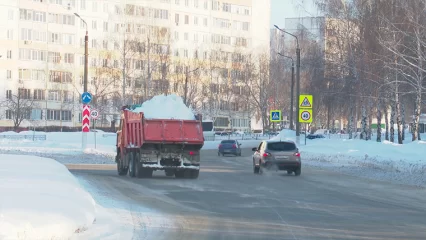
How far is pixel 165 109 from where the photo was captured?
93.1 feet

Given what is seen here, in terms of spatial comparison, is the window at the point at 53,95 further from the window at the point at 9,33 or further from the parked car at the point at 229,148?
the parked car at the point at 229,148

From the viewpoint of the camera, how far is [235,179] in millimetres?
29172

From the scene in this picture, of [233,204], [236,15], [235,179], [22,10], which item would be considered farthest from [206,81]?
[233,204]

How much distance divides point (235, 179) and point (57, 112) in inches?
2799

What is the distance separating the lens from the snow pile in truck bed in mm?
28055

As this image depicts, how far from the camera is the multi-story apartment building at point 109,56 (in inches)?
3391

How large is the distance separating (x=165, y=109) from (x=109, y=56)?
60.2 m

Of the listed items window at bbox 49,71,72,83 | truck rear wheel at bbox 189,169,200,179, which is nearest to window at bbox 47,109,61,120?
window at bbox 49,71,72,83

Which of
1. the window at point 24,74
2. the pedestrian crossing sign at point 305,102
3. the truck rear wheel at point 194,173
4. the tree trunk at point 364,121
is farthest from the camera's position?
the window at point 24,74

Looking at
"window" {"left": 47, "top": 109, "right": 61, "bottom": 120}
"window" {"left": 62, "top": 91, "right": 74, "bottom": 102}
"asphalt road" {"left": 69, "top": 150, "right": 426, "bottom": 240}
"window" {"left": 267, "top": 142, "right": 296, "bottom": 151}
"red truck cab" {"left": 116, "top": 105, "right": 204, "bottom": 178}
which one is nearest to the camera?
"asphalt road" {"left": 69, "top": 150, "right": 426, "bottom": 240}

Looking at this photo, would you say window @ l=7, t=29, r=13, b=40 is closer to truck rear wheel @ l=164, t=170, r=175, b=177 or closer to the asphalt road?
truck rear wheel @ l=164, t=170, r=175, b=177

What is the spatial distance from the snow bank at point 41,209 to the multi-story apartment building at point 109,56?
211 ft

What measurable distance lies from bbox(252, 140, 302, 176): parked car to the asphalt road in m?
2.90

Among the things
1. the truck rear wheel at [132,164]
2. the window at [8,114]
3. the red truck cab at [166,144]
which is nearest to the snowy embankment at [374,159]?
the red truck cab at [166,144]
